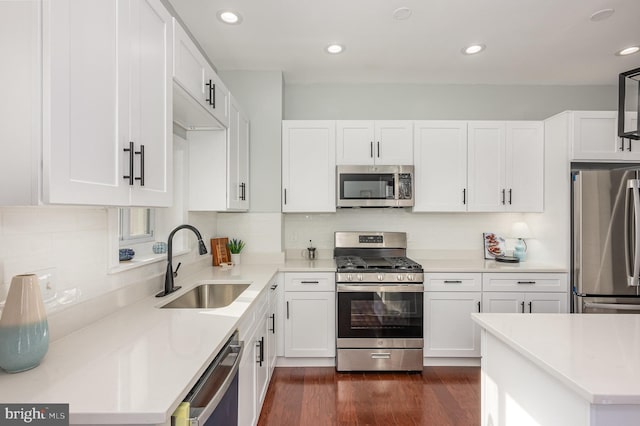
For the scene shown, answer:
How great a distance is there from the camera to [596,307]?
2.71m

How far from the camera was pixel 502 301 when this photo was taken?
2.92m

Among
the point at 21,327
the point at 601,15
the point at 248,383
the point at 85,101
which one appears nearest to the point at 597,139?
the point at 601,15

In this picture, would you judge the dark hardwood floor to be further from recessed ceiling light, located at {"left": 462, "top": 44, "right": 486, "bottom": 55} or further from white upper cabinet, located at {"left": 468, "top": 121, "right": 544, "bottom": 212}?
recessed ceiling light, located at {"left": 462, "top": 44, "right": 486, "bottom": 55}

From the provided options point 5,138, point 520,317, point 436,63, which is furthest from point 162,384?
point 436,63

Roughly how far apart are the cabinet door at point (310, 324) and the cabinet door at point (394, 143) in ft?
4.56

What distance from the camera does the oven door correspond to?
9.20 feet

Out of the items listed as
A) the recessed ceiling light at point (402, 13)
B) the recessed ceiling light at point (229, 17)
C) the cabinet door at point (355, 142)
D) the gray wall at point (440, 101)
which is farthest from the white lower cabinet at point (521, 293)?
the recessed ceiling light at point (229, 17)

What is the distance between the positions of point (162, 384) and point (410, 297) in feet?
7.50

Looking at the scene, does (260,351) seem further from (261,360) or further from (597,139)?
(597,139)

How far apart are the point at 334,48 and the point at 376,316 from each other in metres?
2.30

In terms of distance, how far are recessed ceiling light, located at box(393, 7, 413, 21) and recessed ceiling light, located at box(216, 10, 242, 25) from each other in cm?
109

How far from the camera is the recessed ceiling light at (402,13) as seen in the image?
2.21 meters

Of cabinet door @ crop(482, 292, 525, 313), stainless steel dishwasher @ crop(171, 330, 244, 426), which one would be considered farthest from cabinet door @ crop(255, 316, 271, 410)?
cabinet door @ crop(482, 292, 525, 313)

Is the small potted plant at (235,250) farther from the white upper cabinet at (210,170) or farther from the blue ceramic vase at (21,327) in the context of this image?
the blue ceramic vase at (21,327)
